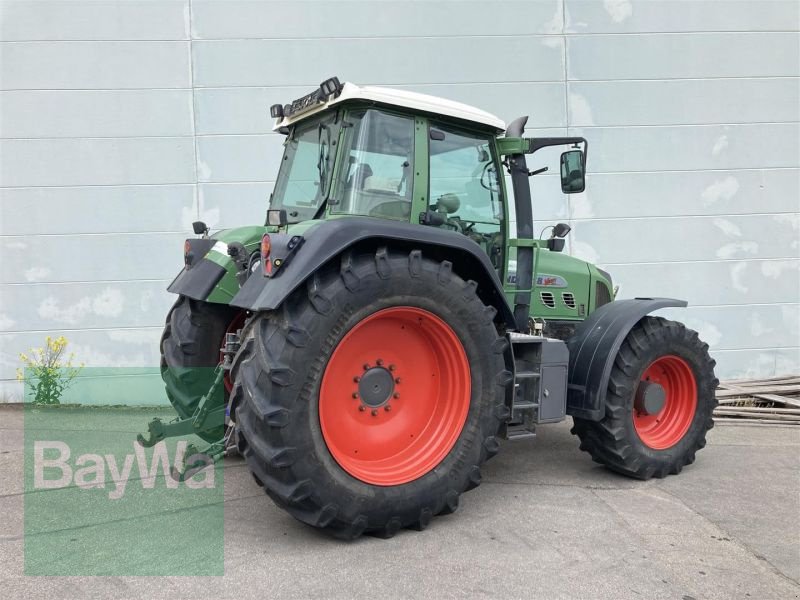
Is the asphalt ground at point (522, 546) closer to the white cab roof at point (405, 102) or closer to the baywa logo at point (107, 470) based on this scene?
the baywa logo at point (107, 470)

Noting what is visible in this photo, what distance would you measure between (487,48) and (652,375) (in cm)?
418

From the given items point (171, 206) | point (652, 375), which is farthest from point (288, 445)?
point (171, 206)

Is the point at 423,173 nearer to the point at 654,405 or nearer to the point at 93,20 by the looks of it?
the point at 654,405

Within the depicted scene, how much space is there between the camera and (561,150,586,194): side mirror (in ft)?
13.8

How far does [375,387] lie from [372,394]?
41 mm

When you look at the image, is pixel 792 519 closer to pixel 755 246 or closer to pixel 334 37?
pixel 755 246

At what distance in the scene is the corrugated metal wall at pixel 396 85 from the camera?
671 centimetres

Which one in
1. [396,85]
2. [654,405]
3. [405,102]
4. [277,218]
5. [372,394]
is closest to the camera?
[372,394]

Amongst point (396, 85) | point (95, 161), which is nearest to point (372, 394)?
point (396, 85)

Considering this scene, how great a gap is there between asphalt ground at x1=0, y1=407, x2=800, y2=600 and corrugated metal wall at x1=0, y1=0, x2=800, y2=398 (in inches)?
116

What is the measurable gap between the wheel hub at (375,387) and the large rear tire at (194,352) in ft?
4.34

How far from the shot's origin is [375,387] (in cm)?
349

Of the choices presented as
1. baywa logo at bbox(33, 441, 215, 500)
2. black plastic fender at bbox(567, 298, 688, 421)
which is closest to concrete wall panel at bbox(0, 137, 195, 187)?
baywa logo at bbox(33, 441, 215, 500)

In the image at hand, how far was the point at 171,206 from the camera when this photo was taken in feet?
22.4
